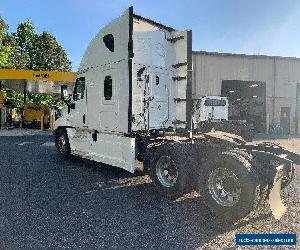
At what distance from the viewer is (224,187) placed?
5324 millimetres

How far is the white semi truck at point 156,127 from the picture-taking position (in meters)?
5.16

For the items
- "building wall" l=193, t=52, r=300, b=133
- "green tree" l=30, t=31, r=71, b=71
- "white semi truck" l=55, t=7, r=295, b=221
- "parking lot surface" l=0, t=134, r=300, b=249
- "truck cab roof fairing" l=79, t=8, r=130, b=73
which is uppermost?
"green tree" l=30, t=31, r=71, b=71

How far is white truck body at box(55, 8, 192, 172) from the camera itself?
23.0 feet

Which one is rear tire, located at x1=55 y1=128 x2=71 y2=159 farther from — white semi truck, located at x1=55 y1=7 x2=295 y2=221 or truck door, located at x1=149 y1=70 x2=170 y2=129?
truck door, located at x1=149 y1=70 x2=170 y2=129

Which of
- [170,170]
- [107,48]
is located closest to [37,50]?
[107,48]

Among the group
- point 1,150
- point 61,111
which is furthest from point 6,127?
point 61,111

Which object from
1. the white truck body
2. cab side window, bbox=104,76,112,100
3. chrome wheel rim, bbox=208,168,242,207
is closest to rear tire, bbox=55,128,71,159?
the white truck body

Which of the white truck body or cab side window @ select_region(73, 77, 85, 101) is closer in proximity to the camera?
the white truck body

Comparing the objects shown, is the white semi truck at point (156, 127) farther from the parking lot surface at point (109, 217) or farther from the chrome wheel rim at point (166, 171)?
the parking lot surface at point (109, 217)

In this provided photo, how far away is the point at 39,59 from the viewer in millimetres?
53938

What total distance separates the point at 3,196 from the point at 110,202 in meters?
2.34

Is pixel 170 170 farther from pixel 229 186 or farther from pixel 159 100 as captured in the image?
pixel 159 100

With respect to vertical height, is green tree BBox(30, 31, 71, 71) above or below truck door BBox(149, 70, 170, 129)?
above

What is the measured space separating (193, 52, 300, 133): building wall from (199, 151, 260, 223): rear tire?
22695 mm
